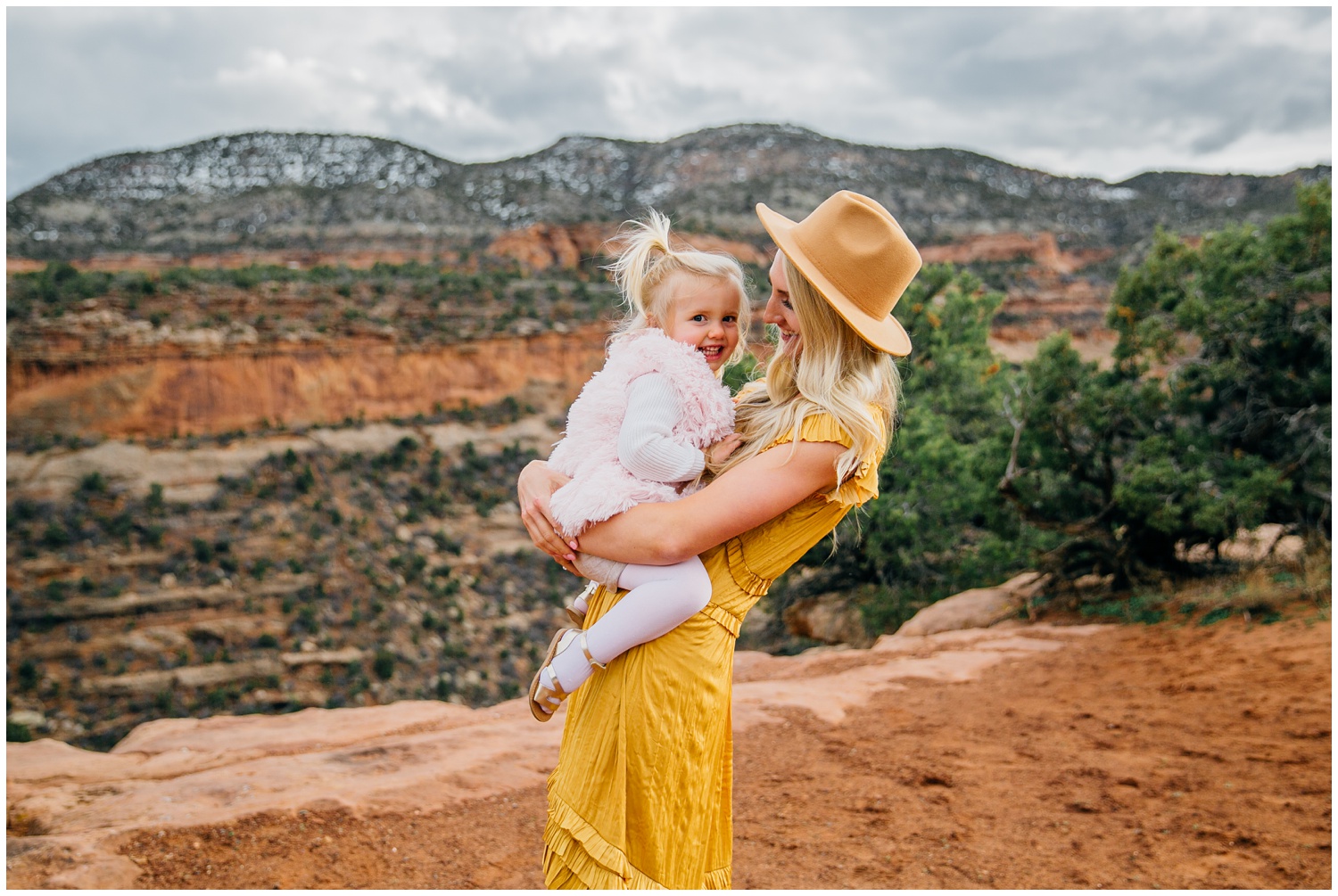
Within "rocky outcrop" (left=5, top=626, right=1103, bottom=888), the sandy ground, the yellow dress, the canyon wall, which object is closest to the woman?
the yellow dress

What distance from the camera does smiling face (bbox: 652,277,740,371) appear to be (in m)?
1.94

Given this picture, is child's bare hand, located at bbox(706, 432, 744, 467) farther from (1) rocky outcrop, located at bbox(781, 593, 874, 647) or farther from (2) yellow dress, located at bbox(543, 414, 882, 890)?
(1) rocky outcrop, located at bbox(781, 593, 874, 647)

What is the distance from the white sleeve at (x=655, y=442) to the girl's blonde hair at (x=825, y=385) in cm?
10

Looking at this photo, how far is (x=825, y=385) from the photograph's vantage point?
5.46 feet

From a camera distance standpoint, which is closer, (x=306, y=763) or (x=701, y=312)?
(x=701, y=312)

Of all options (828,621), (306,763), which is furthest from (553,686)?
(828,621)

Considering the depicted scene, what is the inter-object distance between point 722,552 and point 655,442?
0.87 feet

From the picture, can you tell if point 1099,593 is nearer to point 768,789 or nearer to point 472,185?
point 768,789

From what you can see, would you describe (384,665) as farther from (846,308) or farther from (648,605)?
(846,308)

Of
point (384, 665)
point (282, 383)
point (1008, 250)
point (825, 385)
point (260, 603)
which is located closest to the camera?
point (825, 385)

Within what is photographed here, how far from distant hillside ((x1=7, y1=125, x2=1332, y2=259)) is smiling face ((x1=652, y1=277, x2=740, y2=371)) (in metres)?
30.6

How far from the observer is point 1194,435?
34.0 feet

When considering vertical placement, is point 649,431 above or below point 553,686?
above

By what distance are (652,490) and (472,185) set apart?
44306 mm
